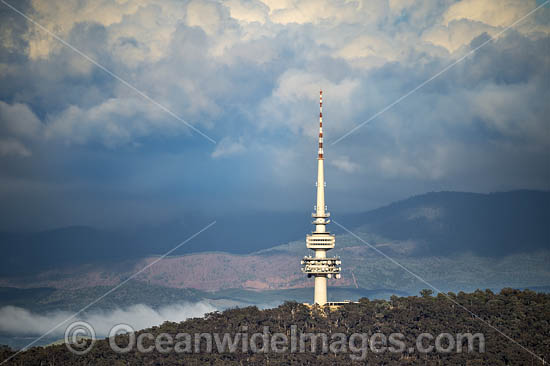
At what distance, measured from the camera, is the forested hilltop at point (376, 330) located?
6407 inches

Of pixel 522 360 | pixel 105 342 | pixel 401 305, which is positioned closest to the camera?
pixel 522 360

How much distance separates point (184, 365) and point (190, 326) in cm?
1858

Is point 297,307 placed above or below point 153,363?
above

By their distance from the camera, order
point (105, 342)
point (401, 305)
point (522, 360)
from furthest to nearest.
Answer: point (401, 305)
point (105, 342)
point (522, 360)

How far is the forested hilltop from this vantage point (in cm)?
16275

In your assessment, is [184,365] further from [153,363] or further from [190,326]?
[190,326]

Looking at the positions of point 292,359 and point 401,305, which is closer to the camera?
point 292,359

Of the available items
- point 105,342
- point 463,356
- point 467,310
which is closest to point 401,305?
point 467,310

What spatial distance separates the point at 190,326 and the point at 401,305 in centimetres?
4781

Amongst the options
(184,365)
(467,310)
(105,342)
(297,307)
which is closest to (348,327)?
(297,307)

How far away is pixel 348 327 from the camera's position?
7077 inches

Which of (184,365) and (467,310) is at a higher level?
(467,310)

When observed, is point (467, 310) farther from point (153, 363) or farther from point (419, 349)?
point (153, 363)

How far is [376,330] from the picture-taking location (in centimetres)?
17775
